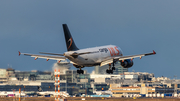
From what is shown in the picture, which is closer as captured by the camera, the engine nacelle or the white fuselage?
the white fuselage

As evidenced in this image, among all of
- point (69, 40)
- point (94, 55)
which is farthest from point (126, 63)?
point (69, 40)

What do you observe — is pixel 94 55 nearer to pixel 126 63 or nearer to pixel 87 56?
pixel 87 56

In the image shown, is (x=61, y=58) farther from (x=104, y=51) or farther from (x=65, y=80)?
(x=65, y=80)

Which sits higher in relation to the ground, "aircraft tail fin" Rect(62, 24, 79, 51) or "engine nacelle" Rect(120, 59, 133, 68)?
"aircraft tail fin" Rect(62, 24, 79, 51)

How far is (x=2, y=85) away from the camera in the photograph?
604ft

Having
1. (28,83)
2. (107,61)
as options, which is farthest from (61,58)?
(28,83)

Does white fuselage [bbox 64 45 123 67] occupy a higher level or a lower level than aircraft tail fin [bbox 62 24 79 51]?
lower

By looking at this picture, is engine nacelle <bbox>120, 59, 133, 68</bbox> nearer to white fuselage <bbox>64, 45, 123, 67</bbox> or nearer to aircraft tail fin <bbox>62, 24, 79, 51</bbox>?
white fuselage <bbox>64, 45, 123, 67</bbox>

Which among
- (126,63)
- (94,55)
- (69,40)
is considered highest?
(69,40)

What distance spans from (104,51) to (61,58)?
880 cm

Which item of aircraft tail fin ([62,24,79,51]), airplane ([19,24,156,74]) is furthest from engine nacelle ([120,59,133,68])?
aircraft tail fin ([62,24,79,51])

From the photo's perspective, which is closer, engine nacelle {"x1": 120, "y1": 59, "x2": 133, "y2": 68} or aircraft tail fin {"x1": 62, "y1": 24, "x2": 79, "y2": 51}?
aircraft tail fin {"x1": 62, "y1": 24, "x2": 79, "y2": 51}

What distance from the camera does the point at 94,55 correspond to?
70.3 meters

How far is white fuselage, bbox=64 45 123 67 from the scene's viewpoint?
220ft
